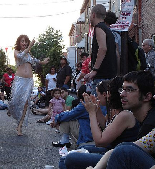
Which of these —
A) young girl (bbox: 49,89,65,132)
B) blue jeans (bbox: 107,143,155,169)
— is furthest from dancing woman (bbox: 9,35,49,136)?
blue jeans (bbox: 107,143,155,169)

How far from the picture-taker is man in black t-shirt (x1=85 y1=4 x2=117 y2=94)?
6.01 metres

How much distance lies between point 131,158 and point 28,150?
3895 millimetres

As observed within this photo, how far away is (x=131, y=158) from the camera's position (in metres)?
3.04

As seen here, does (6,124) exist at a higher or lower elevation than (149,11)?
lower

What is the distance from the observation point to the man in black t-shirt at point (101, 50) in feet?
19.7

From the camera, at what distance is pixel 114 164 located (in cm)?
309

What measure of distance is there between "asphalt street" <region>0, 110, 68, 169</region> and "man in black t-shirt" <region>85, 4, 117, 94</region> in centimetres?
115

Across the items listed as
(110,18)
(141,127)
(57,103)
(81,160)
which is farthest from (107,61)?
(57,103)

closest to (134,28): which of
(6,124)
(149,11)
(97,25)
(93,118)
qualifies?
(149,11)

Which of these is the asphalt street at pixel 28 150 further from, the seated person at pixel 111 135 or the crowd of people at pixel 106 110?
the seated person at pixel 111 135

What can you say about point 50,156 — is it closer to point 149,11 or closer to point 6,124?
point 6,124

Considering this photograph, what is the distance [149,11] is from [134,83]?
45.0 ft

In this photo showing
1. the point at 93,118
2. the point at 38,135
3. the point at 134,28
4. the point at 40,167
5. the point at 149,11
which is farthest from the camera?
the point at 134,28

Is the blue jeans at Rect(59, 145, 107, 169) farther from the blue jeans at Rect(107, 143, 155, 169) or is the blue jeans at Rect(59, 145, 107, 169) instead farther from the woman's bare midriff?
the woman's bare midriff
